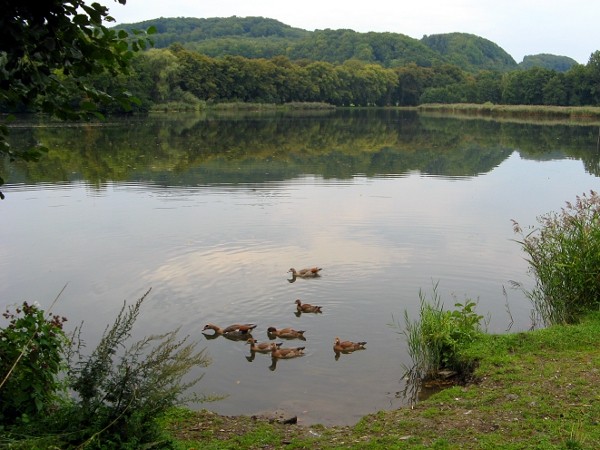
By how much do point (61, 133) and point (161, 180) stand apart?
78.4 ft

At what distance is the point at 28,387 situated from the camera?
5.86 m

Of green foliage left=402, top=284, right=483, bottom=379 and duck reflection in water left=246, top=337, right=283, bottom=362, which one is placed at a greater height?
green foliage left=402, top=284, right=483, bottom=379

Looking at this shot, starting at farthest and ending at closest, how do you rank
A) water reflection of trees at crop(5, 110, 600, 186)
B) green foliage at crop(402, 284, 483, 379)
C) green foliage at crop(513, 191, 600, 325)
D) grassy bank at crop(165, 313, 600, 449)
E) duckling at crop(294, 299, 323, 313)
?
water reflection of trees at crop(5, 110, 600, 186) < duckling at crop(294, 299, 323, 313) < green foliage at crop(513, 191, 600, 325) < green foliage at crop(402, 284, 483, 379) < grassy bank at crop(165, 313, 600, 449)

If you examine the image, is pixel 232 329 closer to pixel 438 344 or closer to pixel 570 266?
pixel 438 344

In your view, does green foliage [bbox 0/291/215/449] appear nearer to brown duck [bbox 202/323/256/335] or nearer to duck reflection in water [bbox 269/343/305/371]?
duck reflection in water [bbox 269/343/305/371]

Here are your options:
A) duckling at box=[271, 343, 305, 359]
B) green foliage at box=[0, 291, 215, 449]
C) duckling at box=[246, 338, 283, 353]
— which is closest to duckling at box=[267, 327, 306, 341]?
duckling at box=[246, 338, 283, 353]

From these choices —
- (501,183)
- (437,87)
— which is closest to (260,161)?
(501,183)

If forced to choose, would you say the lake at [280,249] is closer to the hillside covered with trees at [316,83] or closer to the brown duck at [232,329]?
the brown duck at [232,329]

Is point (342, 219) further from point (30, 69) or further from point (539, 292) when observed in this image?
point (30, 69)

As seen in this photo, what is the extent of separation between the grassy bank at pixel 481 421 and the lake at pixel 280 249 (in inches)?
38.2

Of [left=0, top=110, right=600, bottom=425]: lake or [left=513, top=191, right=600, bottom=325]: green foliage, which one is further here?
[left=513, top=191, right=600, bottom=325]: green foliage

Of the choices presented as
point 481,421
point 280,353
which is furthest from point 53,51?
point 280,353

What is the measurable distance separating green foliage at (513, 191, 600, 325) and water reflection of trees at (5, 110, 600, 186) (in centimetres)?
1653

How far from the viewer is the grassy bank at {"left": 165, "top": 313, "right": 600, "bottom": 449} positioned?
19.7ft
